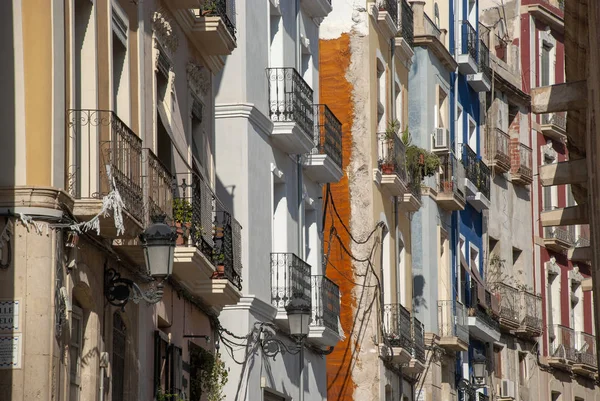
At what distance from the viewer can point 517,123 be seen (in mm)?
45188

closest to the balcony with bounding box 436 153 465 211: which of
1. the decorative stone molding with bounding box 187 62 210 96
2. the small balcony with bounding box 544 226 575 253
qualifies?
the small balcony with bounding box 544 226 575 253

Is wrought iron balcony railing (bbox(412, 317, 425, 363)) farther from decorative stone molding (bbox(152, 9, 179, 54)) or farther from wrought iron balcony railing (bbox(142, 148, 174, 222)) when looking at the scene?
wrought iron balcony railing (bbox(142, 148, 174, 222))

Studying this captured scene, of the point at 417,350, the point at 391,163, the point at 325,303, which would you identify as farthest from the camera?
the point at 417,350

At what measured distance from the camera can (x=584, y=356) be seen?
4675 centimetres

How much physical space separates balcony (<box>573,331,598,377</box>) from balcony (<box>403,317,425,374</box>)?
12.8m

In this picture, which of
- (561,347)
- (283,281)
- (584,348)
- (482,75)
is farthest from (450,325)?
(283,281)

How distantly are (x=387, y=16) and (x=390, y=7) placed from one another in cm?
68

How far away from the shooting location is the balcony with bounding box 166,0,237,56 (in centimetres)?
2079

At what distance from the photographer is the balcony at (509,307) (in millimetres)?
42031

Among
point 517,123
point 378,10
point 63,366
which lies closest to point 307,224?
point 378,10

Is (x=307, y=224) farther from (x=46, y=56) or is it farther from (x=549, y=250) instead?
(x=549, y=250)

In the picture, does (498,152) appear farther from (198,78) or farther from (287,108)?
(198,78)

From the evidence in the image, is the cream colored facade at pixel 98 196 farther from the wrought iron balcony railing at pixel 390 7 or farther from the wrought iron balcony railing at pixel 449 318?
the wrought iron balcony railing at pixel 449 318

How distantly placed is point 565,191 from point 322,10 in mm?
20473
